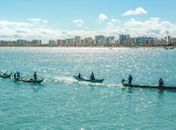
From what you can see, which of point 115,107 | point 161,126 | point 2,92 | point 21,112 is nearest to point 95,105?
point 115,107

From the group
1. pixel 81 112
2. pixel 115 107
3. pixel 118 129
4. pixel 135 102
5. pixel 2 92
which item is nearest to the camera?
pixel 118 129

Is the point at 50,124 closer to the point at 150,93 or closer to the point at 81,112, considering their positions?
the point at 81,112

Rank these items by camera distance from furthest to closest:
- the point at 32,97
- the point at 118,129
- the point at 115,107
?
the point at 32,97 < the point at 115,107 < the point at 118,129

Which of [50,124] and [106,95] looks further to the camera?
[106,95]

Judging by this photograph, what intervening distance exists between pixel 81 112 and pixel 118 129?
9320mm

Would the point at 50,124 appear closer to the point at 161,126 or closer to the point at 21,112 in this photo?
the point at 21,112

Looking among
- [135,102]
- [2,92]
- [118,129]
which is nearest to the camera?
[118,129]

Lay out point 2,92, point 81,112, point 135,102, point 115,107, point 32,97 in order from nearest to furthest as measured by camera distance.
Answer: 1. point 81,112
2. point 115,107
3. point 135,102
4. point 32,97
5. point 2,92

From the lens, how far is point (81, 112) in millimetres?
50312

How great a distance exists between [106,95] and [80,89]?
29.3 ft

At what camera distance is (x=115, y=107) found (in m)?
53.9

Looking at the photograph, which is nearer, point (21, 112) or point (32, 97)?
point (21, 112)

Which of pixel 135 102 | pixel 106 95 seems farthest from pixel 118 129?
pixel 106 95

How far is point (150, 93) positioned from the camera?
2608 inches
